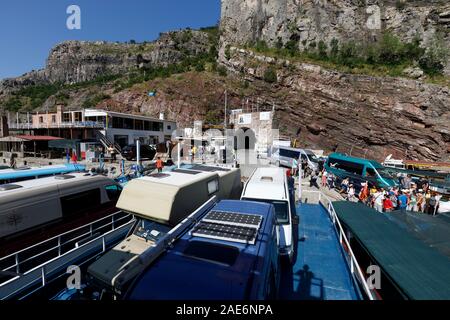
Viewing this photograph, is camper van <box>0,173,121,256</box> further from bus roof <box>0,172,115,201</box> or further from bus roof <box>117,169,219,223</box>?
bus roof <box>117,169,219,223</box>

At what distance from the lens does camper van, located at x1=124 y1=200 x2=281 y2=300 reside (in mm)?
2551

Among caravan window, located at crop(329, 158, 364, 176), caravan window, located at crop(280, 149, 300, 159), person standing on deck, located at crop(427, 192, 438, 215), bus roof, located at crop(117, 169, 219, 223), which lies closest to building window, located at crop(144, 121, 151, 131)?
caravan window, located at crop(280, 149, 300, 159)

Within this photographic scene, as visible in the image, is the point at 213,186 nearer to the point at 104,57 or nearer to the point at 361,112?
the point at 361,112

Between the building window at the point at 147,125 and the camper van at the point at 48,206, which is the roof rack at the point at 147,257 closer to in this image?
the camper van at the point at 48,206

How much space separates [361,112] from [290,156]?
Result: 81.4ft

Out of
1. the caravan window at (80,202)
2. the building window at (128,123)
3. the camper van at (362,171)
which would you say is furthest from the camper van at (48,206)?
the building window at (128,123)

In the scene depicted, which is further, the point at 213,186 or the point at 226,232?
the point at 213,186

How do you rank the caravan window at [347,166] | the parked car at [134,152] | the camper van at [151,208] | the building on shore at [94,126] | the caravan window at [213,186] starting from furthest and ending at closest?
the building on shore at [94,126] → the parked car at [134,152] → the caravan window at [347,166] → the caravan window at [213,186] → the camper van at [151,208]

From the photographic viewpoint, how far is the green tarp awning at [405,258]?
3557mm

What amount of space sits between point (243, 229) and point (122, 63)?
113m

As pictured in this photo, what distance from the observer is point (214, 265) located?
3002 millimetres

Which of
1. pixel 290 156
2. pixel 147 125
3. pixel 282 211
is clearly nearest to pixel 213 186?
pixel 282 211

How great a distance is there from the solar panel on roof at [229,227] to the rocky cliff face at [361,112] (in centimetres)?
3997
